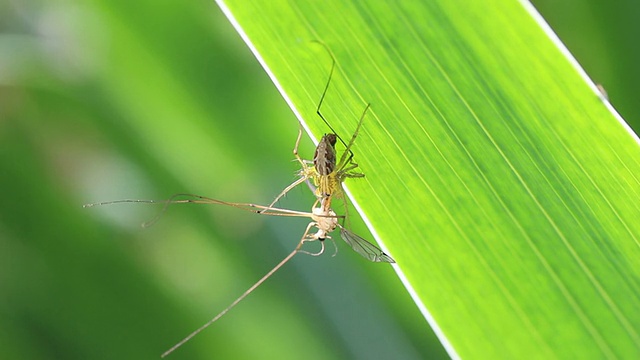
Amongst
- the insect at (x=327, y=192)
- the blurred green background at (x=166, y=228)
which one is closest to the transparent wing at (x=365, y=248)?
the insect at (x=327, y=192)

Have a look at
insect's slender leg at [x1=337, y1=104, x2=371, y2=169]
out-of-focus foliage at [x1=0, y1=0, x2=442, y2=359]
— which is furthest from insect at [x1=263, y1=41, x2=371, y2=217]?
out-of-focus foliage at [x1=0, y1=0, x2=442, y2=359]

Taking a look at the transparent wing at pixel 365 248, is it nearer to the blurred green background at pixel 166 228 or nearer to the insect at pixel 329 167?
the insect at pixel 329 167

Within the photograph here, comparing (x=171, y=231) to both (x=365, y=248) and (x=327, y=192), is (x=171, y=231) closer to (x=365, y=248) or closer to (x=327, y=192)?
(x=327, y=192)

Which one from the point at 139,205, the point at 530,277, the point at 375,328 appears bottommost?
the point at 530,277

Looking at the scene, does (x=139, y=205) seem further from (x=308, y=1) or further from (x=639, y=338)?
(x=639, y=338)

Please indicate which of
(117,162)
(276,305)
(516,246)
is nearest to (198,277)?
(276,305)

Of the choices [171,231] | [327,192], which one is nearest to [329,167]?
[327,192]

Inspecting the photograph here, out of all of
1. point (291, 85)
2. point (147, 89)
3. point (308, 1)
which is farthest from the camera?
point (147, 89)

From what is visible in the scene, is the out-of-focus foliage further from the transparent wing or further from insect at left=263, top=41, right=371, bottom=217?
the transparent wing

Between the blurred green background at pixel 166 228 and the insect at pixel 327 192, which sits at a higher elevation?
the blurred green background at pixel 166 228
